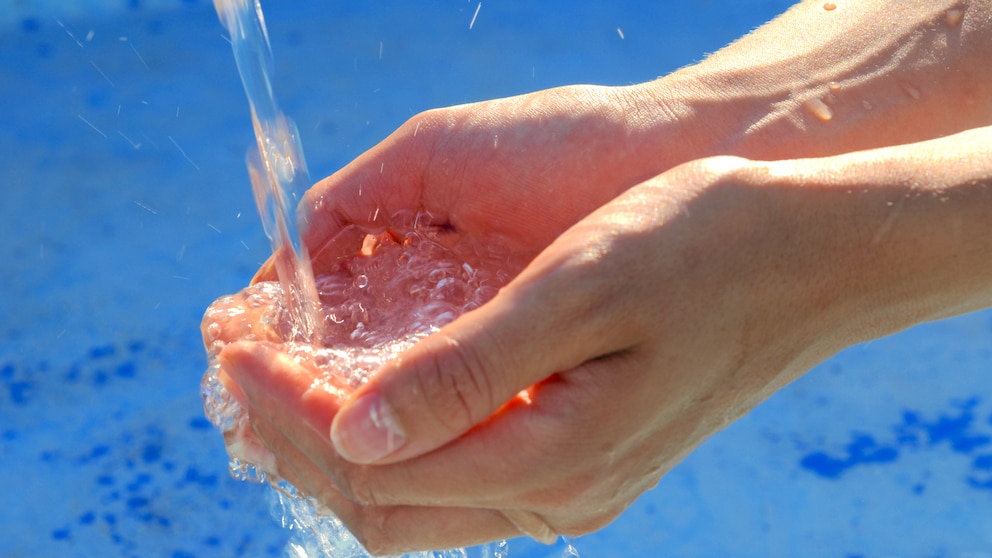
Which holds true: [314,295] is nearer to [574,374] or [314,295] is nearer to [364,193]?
[364,193]

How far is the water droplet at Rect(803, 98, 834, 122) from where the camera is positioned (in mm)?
1519

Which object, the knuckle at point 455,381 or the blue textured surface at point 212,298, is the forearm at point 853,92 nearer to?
the knuckle at point 455,381

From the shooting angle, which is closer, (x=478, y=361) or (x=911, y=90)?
(x=478, y=361)

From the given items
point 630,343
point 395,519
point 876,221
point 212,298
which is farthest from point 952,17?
point 212,298

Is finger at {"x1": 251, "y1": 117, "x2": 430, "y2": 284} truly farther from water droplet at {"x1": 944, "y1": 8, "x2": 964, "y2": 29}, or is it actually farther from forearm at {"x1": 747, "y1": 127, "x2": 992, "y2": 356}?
water droplet at {"x1": 944, "y1": 8, "x2": 964, "y2": 29}

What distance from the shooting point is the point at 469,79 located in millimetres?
3287

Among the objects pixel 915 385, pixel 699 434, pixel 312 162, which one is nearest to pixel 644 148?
pixel 699 434

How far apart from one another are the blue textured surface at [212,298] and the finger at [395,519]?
3.43 ft

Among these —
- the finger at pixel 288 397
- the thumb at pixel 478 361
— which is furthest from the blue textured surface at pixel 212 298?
the thumb at pixel 478 361

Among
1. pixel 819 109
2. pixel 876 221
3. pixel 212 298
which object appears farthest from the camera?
pixel 212 298

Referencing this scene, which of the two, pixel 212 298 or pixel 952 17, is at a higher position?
pixel 212 298

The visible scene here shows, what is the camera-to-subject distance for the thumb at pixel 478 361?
3.05ft

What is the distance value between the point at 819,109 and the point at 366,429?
982 mm

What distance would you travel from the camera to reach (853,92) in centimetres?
153
